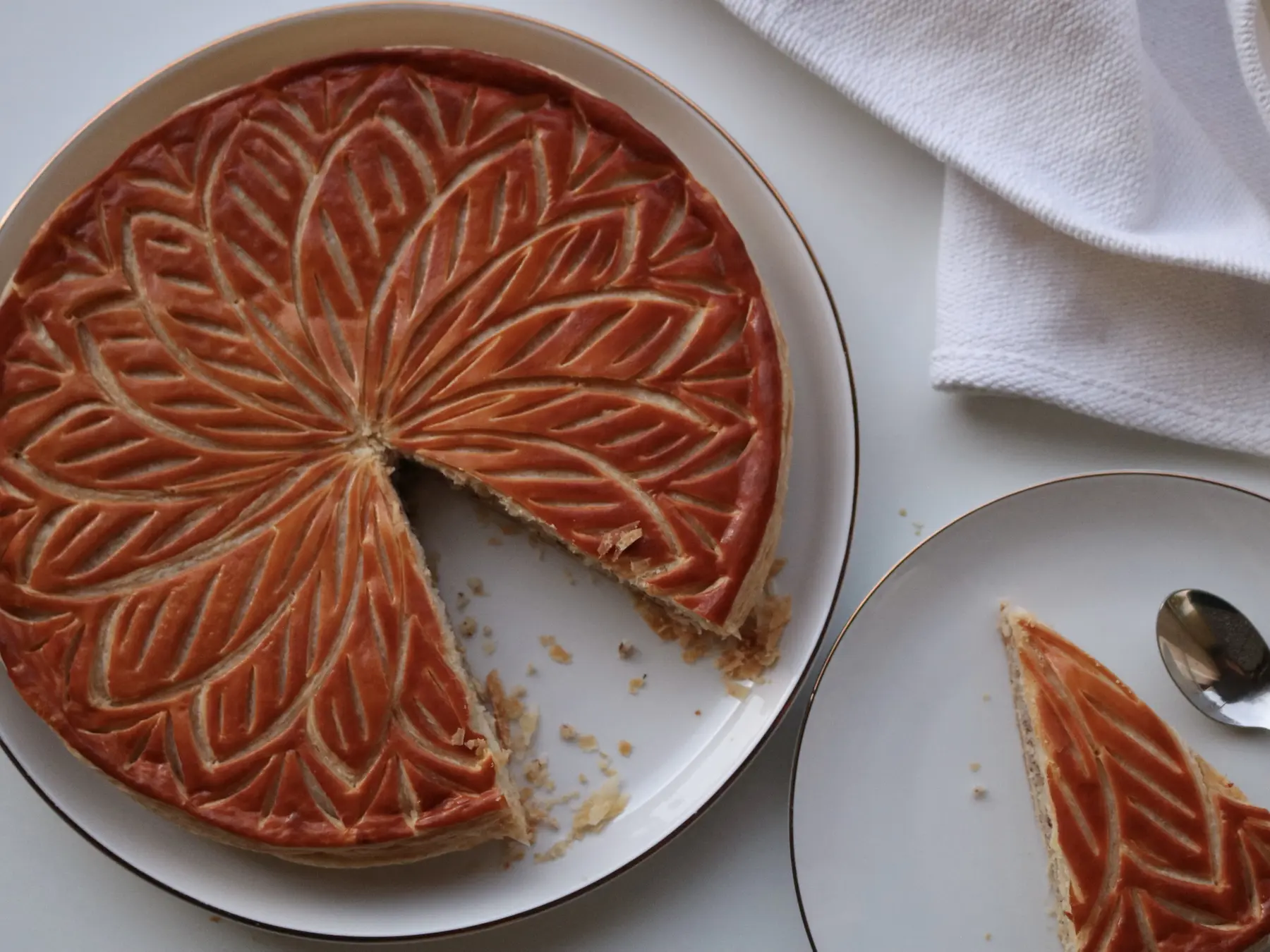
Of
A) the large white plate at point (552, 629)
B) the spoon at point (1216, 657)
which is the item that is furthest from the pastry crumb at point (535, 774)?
the spoon at point (1216, 657)


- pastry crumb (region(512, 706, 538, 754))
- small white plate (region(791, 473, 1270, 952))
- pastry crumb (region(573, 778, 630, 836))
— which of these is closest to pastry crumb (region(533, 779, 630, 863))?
pastry crumb (region(573, 778, 630, 836))

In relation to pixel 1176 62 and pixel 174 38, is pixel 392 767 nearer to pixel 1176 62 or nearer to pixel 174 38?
pixel 174 38

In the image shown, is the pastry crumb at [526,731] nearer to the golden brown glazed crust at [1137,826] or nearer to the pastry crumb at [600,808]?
the pastry crumb at [600,808]

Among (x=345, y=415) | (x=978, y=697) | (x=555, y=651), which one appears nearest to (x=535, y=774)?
(x=555, y=651)

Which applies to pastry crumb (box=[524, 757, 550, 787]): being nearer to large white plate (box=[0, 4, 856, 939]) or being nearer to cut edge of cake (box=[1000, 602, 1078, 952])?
large white plate (box=[0, 4, 856, 939])

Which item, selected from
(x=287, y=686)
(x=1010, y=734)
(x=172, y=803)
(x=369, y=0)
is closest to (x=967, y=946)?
(x=1010, y=734)
